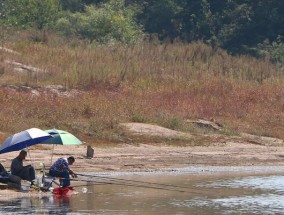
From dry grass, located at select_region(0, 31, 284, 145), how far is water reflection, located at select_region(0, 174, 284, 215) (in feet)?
18.5

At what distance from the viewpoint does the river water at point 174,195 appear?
81.3 feet

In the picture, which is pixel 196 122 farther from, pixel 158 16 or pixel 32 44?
pixel 158 16

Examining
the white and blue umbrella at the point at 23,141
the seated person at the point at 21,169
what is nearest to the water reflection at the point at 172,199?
the seated person at the point at 21,169

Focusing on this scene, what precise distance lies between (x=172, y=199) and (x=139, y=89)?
Answer: 14.1 meters

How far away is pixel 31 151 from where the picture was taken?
31.5 m

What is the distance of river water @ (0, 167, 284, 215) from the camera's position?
81.3 ft

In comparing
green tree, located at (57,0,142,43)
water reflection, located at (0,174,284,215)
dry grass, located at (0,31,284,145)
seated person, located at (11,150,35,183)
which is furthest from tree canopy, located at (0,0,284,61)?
seated person, located at (11,150,35,183)

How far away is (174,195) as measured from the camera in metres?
27.4

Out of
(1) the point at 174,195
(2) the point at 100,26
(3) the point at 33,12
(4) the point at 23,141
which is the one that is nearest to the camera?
(4) the point at 23,141

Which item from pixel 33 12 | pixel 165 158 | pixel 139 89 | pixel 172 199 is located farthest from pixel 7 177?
pixel 33 12

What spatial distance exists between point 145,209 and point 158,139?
1035 centimetres

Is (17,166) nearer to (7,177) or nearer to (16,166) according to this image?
(16,166)

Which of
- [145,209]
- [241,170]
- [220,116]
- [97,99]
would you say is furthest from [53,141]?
[220,116]

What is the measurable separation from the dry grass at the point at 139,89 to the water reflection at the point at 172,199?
5632 millimetres
